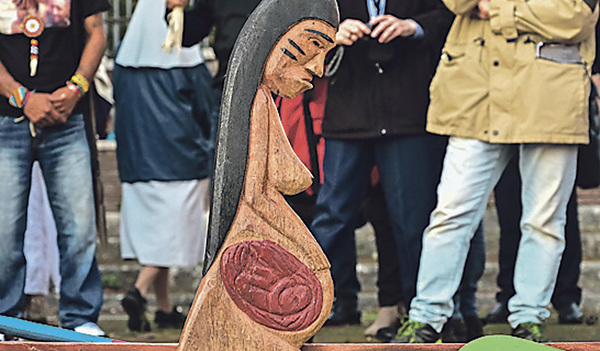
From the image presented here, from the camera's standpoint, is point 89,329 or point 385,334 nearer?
point 89,329

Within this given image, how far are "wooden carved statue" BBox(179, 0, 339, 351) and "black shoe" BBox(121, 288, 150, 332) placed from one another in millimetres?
2522

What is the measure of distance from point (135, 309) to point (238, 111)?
264 centimetres

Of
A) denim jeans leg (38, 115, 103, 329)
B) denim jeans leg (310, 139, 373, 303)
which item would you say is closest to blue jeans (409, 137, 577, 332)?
denim jeans leg (310, 139, 373, 303)

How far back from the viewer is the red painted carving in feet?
6.70

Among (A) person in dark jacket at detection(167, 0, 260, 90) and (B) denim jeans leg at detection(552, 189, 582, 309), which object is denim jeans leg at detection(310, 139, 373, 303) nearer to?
(A) person in dark jacket at detection(167, 0, 260, 90)

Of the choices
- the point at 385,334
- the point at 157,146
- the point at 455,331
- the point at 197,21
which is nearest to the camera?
the point at 455,331

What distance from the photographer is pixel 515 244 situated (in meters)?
4.93

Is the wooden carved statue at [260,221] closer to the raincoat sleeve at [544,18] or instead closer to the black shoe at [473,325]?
the raincoat sleeve at [544,18]

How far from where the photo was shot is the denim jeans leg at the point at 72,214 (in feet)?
12.6

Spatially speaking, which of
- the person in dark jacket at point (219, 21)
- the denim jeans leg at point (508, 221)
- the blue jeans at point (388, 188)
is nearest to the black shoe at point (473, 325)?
the blue jeans at point (388, 188)

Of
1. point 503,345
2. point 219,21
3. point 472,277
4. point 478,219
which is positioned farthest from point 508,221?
point 503,345

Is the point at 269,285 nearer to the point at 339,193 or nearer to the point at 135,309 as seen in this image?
the point at 339,193

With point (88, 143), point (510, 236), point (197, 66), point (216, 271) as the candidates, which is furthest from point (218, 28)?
point (216, 271)

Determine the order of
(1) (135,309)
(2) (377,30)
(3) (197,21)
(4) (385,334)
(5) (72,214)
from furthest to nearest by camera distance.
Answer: (3) (197,21)
(1) (135,309)
(4) (385,334)
(5) (72,214)
(2) (377,30)
